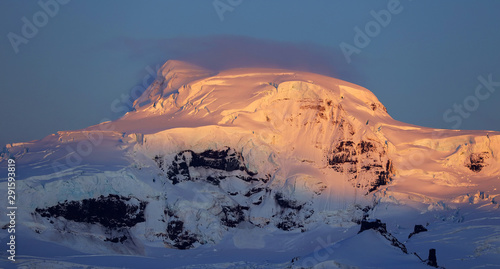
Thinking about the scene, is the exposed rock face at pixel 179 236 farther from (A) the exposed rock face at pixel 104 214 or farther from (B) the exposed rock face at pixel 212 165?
(B) the exposed rock face at pixel 212 165

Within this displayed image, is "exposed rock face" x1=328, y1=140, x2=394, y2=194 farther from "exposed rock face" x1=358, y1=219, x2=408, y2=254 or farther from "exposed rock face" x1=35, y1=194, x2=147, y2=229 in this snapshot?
"exposed rock face" x1=358, y1=219, x2=408, y2=254

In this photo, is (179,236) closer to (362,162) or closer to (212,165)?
(212,165)

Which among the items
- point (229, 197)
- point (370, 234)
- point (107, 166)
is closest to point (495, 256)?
point (370, 234)

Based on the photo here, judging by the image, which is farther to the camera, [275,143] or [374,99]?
[374,99]

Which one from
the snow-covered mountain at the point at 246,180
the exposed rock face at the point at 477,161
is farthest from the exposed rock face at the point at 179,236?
the exposed rock face at the point at 477,161

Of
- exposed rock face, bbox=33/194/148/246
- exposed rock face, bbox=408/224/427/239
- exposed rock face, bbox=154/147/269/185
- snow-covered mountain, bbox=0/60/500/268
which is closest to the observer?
exposed rock face, bbox=408/224/427/239

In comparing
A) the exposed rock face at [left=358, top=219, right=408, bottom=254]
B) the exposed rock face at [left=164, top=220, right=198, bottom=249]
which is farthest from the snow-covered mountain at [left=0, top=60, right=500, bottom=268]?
the exposed rock face at [left=358, top=219, right=408, bottom=254]

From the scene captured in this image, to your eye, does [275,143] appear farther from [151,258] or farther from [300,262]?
[300,262]
